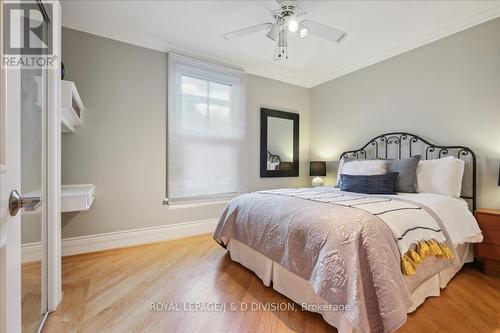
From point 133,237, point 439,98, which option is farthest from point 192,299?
point 439,98

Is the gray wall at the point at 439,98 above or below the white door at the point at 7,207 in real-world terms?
above

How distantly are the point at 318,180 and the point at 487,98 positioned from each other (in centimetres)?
216

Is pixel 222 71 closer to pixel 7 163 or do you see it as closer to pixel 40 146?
pixel 40 146

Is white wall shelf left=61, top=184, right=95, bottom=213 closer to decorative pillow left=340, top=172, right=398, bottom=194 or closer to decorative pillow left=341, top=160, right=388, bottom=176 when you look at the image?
decorative pillow left=340, top=172, right=398, bottom=194

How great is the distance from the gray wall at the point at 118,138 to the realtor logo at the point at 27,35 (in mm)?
1223

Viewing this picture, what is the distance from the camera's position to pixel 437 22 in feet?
8.32

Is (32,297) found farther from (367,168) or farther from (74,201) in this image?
(367,168)

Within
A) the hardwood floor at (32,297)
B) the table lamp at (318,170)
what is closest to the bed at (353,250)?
the hardwood floor at (32,297)

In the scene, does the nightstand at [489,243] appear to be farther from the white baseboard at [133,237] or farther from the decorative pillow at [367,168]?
the white baseboard at [133,237]

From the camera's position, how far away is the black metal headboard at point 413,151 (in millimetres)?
2428

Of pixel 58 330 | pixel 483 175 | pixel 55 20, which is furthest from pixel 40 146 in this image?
pixel 483 175

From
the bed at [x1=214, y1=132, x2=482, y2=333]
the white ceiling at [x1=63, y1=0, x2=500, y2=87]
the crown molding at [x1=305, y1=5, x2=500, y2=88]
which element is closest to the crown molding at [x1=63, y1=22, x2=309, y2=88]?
the white ceiling at [x1=63, y1=0, x2=500, y2=87]

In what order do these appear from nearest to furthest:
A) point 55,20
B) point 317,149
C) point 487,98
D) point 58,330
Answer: point 58,330
point 55,20
point 487,98
point 317,149

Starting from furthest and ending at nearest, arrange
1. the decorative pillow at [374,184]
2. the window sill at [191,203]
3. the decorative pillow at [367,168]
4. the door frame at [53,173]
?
1. the window sill at [191,203]
2. the decorative pillow at [367,168]
3. the decorative pillow at [374,184]
4. the door frame at [53,173]
